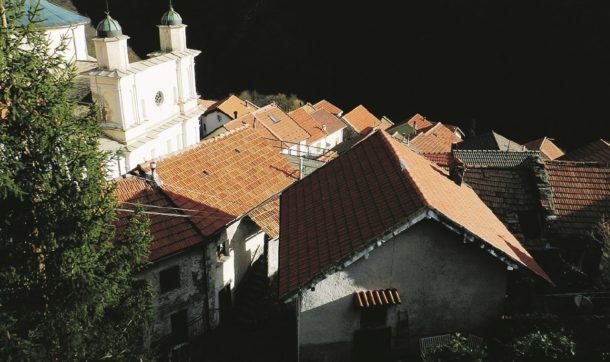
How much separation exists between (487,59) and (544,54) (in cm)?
772

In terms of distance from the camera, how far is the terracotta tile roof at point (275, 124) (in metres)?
40.4

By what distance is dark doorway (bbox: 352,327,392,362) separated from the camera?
37.2 feet

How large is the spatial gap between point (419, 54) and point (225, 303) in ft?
225

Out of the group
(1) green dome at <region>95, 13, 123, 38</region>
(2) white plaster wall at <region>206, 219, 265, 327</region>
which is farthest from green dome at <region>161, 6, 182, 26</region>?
(2) white plaster wall at <region>206, 219, 265, 327</region>

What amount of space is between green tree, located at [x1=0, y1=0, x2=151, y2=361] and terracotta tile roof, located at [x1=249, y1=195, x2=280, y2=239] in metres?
7.47

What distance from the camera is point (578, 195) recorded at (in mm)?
16938

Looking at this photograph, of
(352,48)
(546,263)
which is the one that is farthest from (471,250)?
(352,48)

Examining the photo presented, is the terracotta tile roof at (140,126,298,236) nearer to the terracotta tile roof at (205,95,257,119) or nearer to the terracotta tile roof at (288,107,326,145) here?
the terracotta tile roof at (288,107,326,145)

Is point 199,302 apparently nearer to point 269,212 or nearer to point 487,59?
point 269,212

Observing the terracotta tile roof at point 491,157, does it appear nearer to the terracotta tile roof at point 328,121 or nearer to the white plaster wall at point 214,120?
the terracotta tile roof at point 328,121

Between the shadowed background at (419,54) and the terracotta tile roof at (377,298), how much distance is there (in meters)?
52.8

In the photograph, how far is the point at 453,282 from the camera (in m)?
11.2

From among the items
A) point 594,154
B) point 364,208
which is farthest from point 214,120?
point 364,208

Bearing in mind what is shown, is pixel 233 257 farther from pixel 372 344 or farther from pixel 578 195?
pixel 578 195
